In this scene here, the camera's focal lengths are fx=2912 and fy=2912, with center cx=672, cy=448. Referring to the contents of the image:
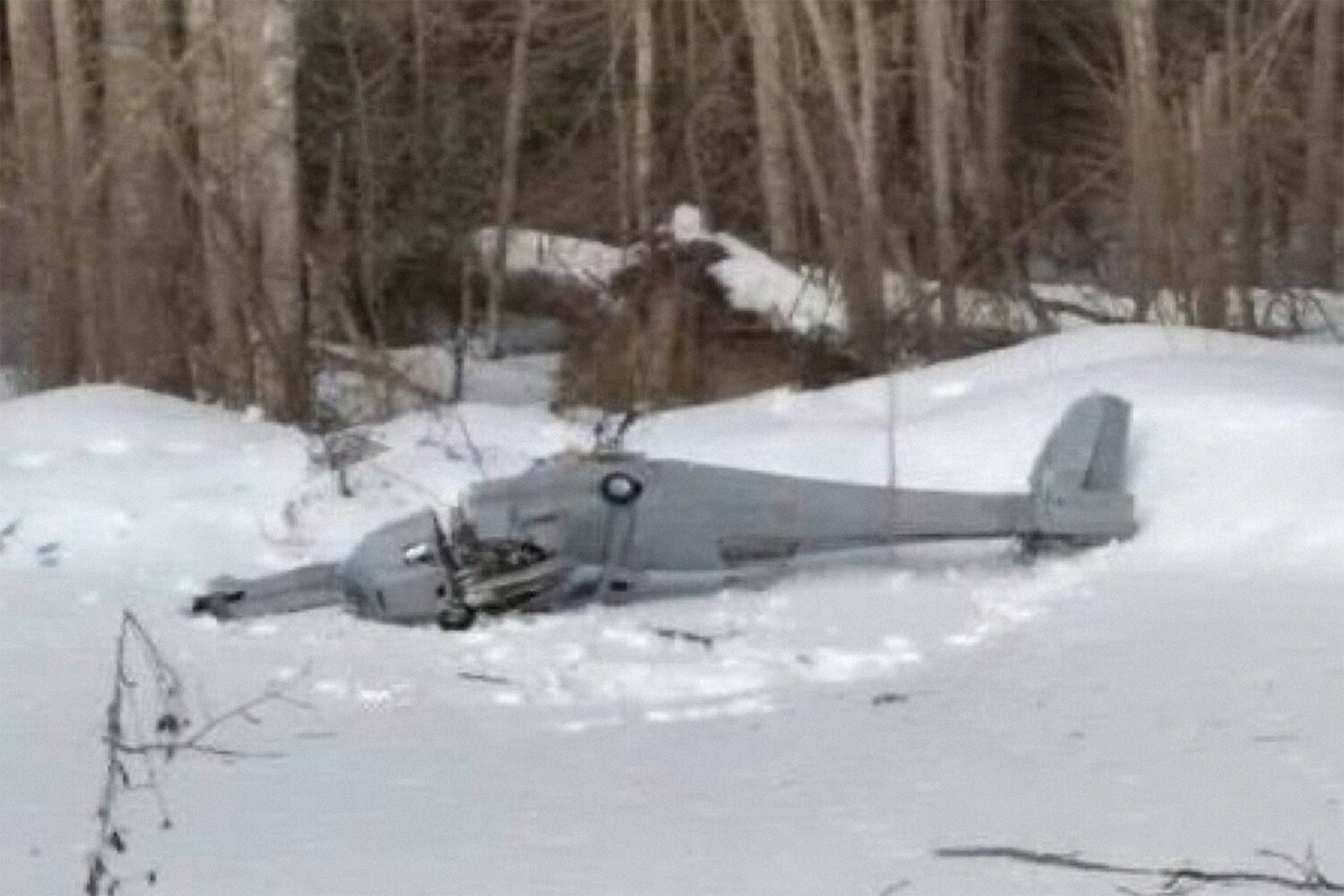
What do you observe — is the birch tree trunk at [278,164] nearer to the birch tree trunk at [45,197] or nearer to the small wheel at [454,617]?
the birch tree trunk at [45,197]

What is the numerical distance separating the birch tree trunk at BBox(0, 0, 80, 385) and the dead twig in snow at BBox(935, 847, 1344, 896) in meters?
8.92

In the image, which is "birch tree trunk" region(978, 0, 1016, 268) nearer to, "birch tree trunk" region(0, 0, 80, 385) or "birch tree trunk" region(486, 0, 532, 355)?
Result: "birch tree trunk" region(486, 0, 532, 355)

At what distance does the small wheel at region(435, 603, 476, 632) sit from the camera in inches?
288

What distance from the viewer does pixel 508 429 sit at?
32.9 ft

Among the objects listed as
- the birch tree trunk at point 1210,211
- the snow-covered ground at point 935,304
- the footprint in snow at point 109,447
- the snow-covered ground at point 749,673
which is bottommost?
the snow-covered ground at point 749,673

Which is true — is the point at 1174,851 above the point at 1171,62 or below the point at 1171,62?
below

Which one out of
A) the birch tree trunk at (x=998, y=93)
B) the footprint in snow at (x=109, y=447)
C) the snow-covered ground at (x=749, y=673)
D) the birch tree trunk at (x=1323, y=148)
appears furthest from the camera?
the birch tree trunk at (x=998, y=93)

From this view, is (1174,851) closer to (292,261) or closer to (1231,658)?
(1231,658)

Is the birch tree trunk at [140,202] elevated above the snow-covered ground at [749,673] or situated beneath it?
elevated above

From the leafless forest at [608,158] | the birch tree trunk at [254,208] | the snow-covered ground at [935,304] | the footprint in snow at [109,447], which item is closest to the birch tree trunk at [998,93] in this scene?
the leafless forest at [608,158]

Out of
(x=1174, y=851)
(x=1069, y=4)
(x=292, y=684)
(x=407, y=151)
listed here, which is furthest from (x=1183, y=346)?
(x=1069, y=4)

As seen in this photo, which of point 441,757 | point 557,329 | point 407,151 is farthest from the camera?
point 407,151

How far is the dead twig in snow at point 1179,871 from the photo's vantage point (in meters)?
4.93

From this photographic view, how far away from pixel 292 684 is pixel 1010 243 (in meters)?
7.57
